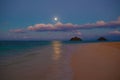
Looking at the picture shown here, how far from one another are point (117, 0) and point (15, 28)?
1930 mm

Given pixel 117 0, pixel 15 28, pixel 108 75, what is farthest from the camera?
pixel 15 28

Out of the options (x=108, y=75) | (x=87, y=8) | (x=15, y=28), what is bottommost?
(x=108, y=75)

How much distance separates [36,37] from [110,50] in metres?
1.48

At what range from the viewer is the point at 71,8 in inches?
96.7

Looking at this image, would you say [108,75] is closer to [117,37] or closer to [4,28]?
[117,37]

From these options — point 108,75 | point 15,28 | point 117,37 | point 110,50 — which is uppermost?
point 15,28

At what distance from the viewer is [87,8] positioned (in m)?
2.47

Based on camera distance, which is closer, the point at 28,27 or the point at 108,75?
the point at 108,75

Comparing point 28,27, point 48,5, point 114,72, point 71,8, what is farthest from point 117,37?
point 28,27

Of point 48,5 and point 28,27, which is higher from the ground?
point 48,5

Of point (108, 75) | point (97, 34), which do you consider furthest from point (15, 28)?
point (108, 75)

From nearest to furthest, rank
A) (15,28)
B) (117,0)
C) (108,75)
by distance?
(108,75), (117,0), (15,28)

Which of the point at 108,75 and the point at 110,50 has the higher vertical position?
the point at 110,50

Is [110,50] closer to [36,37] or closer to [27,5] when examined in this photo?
[36,37]
